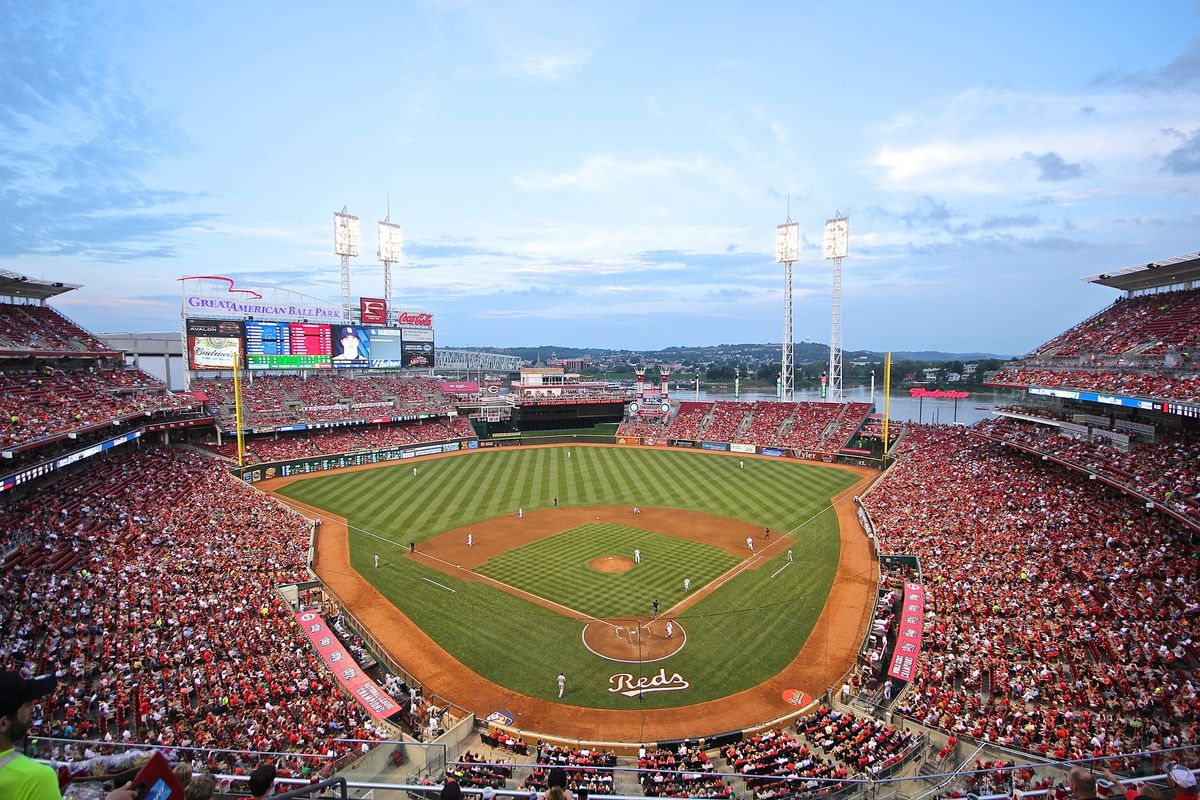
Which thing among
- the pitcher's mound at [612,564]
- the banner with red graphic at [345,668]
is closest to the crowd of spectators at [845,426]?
the pitcher's mound at [612,564]

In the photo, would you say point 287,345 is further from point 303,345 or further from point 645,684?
point 645,684

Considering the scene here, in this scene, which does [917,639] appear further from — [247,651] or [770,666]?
[247,651]

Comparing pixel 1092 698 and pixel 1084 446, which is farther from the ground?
pixel 1084 446

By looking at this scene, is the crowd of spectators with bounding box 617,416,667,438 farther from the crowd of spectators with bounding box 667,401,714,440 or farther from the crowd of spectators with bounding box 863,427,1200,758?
the crowd of spectators with bounding box 863,427,1200,758

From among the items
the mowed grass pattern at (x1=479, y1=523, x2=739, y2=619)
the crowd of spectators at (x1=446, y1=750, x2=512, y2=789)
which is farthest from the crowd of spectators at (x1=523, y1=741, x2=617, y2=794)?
the mowed grass pattern at (x1=479, y1=523, x2=739, y2=619)

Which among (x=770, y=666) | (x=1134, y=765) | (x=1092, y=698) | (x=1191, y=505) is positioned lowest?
(x=770, y=666)

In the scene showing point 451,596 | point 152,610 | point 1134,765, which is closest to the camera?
point 1134,765

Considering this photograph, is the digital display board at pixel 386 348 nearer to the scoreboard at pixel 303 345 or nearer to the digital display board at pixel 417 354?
the scoreboard at pixel 303 345

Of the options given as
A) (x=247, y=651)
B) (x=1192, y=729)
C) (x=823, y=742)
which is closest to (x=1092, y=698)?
(x=1192, y=729)
